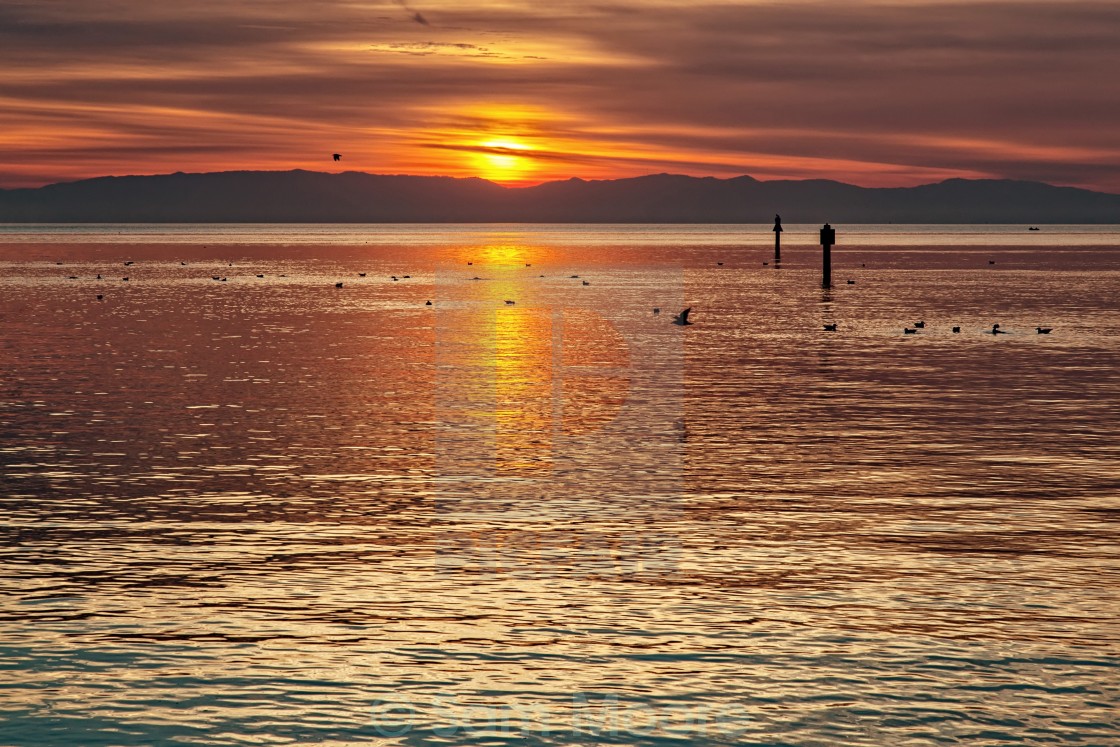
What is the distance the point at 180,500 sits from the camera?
20.2 m

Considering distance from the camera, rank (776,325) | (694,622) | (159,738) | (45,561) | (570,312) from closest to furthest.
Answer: (159,738) < (694,622) < (45,561) < (776,325) < (570,312)

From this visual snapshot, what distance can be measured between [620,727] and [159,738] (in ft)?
12.0

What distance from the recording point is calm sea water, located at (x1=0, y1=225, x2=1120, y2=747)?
1194 cm

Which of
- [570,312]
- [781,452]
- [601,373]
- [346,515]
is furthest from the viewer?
[570,312]

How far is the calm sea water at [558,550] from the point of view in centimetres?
1194

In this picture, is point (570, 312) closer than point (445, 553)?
No

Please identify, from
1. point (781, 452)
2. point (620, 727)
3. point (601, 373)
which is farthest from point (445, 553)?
point (601, 373)

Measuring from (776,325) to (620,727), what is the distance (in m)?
44.9

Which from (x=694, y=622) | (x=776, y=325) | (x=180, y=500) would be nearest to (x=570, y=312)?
(x=776, y=325)

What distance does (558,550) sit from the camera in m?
17.3

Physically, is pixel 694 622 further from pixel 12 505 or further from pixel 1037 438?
pixel 1037 438

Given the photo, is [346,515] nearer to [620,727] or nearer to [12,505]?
[12,505]

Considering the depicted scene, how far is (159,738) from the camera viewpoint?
442 inches

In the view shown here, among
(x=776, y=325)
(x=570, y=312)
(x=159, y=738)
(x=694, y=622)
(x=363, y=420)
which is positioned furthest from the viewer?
(x=570, y=312)
